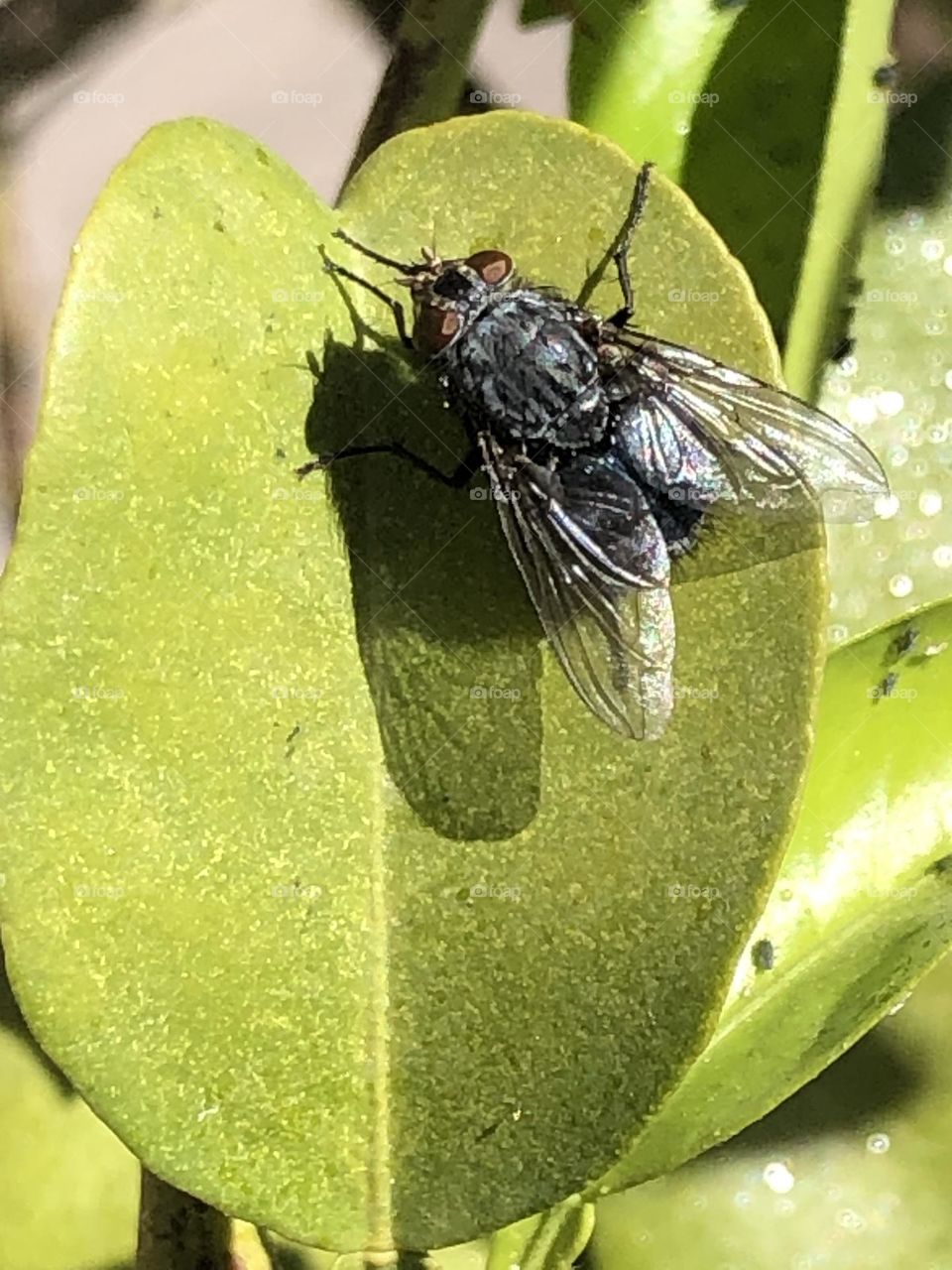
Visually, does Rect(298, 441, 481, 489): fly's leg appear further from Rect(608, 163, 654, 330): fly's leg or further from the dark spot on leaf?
the dark spot on leaf

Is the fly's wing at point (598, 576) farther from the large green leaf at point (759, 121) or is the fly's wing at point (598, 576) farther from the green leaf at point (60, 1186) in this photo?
the green leaf at point (60, 1186)

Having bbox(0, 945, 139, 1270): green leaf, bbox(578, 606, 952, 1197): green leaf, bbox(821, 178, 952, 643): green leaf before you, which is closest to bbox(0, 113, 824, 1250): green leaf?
bbox(578, 606, 952, 1197): green leaf

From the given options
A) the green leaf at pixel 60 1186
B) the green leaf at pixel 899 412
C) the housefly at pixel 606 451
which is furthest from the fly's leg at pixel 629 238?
the green leaf at pixel 60 1186

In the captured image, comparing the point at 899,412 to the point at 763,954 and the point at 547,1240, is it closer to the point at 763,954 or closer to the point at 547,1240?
the point at 763,954

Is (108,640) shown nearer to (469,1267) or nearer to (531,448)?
(531,448)

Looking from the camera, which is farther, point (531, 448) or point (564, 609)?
point (531, 448)

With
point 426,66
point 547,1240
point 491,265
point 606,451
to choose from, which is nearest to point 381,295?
point 491,265

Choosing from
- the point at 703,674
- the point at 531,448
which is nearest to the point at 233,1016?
the point at 703,674
